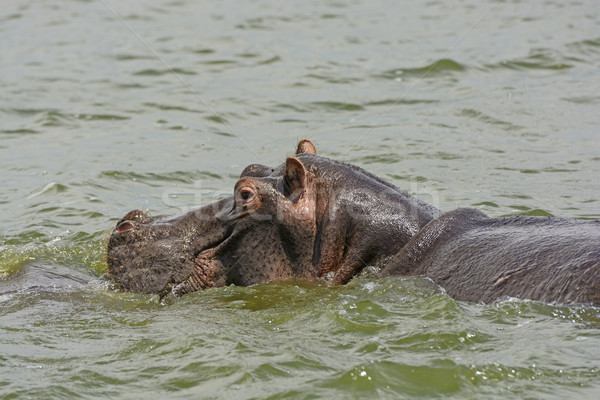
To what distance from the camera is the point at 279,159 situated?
11891 mm

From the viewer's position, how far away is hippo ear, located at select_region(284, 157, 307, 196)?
6.52 m

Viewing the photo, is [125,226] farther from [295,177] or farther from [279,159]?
[279,159]

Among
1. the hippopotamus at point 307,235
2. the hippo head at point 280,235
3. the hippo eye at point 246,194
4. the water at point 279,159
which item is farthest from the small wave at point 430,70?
the hippo eye at point 246,194

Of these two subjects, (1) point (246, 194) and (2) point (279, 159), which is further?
(2) point (279, 159)

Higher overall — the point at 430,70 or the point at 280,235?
the point at 430,70

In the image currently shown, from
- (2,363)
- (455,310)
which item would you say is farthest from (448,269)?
(2,363)

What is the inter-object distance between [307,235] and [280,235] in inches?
8.0

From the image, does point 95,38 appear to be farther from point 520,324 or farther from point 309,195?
point 520,324

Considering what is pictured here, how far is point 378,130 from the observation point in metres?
13.3

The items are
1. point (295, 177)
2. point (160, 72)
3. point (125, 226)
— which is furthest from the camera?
point (160, 72)

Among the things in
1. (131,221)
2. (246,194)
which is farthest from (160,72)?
(246,194)

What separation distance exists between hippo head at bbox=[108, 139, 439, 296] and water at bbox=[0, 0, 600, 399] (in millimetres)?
170

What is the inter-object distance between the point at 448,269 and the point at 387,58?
1210cm

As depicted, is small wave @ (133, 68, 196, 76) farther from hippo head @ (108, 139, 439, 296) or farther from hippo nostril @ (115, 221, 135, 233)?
hippo head @ (108, 139, 439, 296)
